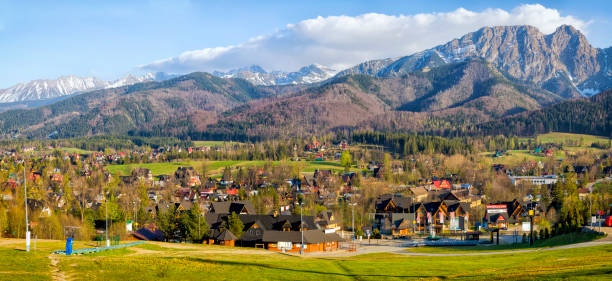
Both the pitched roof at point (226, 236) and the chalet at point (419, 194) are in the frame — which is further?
the chalet at point (419, 194)

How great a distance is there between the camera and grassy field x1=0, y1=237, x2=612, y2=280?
114 ft

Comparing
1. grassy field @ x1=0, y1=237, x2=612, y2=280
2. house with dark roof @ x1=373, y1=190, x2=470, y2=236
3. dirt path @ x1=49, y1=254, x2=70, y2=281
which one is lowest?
house with dark roof @ x1=373, y1=190, x2=470, y2=236

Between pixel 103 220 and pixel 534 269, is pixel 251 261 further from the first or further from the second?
pixel 103 220

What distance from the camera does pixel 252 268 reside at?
43.1 metres

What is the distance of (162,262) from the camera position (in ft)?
142

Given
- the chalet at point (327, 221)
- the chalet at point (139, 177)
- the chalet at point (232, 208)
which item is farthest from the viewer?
the chalet at point (139, 177)

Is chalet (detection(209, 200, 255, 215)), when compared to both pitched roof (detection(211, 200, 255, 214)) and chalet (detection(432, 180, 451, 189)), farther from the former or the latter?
chalet (detection(432, 180, 451, 189))

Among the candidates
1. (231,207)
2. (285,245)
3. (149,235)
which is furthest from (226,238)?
(231,207)

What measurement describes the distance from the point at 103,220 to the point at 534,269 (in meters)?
84.9

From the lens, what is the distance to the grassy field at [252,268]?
34875 millimetres

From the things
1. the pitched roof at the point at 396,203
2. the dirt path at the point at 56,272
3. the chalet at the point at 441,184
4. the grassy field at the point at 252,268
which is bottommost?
the pitched roof at the point at 396,203

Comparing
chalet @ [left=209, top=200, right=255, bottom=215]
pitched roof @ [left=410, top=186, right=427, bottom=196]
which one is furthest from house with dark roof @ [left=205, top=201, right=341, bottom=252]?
pitched roof @ [left=410, top=186, right=427, bottom=196]

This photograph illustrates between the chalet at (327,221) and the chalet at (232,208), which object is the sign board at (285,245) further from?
the chalet at (232,208)

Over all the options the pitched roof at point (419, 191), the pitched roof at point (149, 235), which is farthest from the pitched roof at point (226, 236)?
the pitched roof at point (419, 191)
